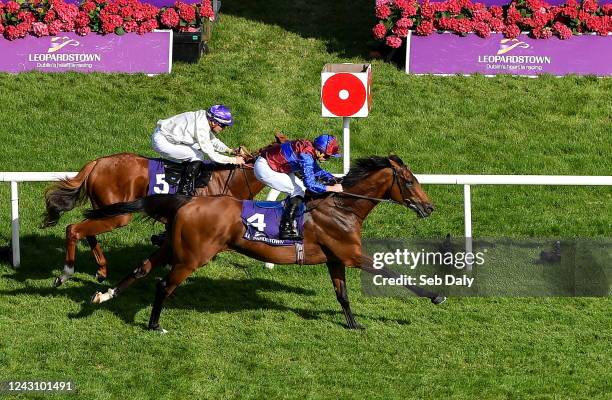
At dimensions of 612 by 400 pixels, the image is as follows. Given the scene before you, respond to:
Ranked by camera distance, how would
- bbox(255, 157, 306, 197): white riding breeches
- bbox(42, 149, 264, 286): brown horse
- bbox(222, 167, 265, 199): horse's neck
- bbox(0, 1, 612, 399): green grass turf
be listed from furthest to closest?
bbox(222, 167, 265, 199): horse's neck
bbox(42, 149, 264, 286): brown horse
bbox(255, 157, 306, 197): white riding breeches
bbox(0, 1, 612, 399): green grass turf

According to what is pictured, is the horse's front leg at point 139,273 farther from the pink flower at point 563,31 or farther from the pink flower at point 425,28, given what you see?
the pink flower at point 563,31

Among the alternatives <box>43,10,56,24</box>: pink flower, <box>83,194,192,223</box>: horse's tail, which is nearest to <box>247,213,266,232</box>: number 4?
<box>83,194,192,223</box>: horse's tail

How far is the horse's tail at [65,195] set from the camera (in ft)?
37.1

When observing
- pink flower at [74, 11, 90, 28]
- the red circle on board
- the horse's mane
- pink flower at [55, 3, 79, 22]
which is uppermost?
pink flower at [55, 3, 79, 22]

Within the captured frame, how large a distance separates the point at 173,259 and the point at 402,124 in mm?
6132

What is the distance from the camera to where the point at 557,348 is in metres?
9.81

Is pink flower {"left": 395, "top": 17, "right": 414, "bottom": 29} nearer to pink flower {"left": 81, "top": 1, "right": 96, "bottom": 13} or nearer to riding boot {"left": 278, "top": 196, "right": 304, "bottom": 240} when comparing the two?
pink flower {"left": 81, "top": 1, "right": 96, "bottom": 13}

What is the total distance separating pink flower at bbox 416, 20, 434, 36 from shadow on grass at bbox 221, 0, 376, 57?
1.31 metres

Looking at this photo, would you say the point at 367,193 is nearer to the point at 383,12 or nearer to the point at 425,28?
the point at 425,28

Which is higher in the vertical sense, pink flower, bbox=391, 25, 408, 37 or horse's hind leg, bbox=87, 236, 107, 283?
pink flower, bbox=391, 25, 408, 37

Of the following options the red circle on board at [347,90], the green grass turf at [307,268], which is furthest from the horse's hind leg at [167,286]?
the red circle on board at [347,90]

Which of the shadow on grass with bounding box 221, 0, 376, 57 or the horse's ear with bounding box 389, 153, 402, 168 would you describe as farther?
the shadow on grass with bounding box 221, 0, 376, 57

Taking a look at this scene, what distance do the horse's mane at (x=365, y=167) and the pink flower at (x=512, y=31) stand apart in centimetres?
647

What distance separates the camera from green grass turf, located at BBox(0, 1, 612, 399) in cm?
922
